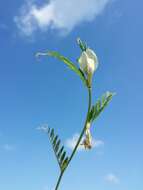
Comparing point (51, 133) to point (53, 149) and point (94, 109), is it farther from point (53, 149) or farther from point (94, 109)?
point (94, 109)

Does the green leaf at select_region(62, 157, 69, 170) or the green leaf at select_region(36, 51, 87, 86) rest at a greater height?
the green leaf at select_region(36, 51, 87, 86)

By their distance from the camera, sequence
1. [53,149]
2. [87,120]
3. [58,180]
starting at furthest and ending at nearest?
[53,149], [87,120], [58,180]

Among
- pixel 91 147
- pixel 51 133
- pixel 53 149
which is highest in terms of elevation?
pixel 51 133

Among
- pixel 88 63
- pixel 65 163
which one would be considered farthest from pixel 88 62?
pixel 65 163

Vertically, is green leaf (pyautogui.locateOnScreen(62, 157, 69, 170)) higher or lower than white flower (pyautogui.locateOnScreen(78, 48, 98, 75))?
lower

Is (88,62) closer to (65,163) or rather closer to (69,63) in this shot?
(69,63)

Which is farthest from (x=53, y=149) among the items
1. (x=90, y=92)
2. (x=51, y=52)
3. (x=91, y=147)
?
(x=51, y=52)

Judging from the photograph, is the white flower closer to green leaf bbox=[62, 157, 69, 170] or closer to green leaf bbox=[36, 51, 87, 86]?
green leaf bbox=[36, 51, 87, 86]

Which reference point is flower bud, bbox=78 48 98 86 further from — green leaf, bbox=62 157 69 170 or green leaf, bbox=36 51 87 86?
green leaf, bbox=62 157 69 170

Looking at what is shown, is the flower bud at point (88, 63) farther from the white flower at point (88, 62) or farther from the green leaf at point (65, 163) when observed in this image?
the green leaf at point (65, 163)
